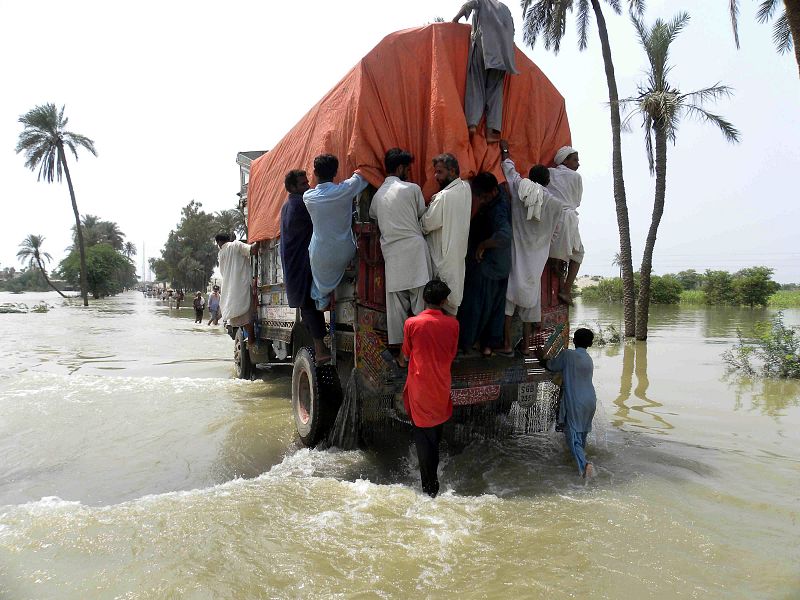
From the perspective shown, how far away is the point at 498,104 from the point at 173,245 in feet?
243

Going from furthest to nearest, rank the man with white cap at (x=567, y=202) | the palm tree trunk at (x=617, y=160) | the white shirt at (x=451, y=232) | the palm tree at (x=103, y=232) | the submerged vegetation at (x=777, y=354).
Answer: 1. the palm tree at (x=103, y=232)
2. the palm tree trunk at (x=617, y=160)
3. the submerged vegetation at (x=777, y=354)
4. the man with white cap at (x=567, y=202)
5. the white shirt at (x=451, y=232)

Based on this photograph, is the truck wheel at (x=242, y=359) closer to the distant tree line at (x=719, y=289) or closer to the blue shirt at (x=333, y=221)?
the blue shirt at (x=333, y=221)

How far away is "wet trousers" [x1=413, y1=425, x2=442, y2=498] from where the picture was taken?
3955 millimetres

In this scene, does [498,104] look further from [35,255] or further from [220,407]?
[35,255]

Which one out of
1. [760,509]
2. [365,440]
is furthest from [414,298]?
[760,509]

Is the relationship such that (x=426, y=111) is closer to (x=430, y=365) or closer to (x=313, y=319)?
(x=313, y=319)

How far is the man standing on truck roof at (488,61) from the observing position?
177 inches

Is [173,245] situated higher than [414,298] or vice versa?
[173,245]

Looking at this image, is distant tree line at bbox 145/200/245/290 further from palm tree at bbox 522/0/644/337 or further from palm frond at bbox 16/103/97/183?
palm tree at bbox 522/0/644/337

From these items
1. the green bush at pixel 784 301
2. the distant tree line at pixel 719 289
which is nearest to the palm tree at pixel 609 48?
the distant tree line at pixel 719 289

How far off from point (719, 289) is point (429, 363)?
42.5 m

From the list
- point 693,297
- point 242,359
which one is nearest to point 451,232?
point 242,359

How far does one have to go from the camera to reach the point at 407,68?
464 centimetres

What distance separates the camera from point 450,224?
418 centimetres
